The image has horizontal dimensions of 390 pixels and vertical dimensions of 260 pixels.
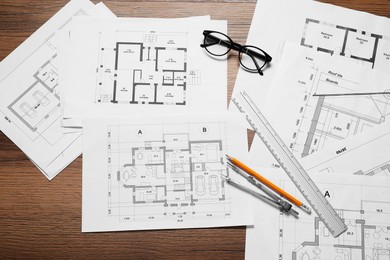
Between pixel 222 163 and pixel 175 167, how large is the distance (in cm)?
10

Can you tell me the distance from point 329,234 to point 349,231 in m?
0.04

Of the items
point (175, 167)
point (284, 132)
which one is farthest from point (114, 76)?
point (284, 132)

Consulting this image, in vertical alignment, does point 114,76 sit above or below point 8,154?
above

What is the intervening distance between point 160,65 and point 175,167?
226 millimetres

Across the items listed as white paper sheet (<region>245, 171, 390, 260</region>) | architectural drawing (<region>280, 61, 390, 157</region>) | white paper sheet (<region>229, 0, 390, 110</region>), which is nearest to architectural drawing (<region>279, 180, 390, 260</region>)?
white paper sheet (<region>245, 171, 390, 260</region>)

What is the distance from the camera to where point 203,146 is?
38.8 inches

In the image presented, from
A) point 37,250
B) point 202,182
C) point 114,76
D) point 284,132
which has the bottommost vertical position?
point 37,250

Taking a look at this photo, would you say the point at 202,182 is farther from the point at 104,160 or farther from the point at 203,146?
the point at 104,160

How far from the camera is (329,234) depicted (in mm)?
958

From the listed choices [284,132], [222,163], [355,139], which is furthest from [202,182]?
[355,139]

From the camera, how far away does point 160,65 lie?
102 cm

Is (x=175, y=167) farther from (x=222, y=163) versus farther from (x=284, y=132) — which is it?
(x=284, y=132)

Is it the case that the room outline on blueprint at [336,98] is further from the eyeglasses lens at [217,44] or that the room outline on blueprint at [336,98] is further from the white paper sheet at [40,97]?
the white paper sheet at [40,97]

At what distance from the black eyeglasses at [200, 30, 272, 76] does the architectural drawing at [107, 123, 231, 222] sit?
0.16 m
